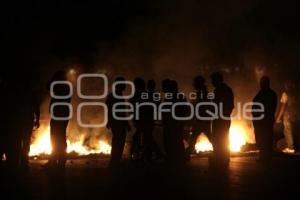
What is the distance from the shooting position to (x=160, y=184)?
7430 millimetres

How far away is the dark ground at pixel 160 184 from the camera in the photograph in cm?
615

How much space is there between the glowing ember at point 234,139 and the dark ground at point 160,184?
275 inches

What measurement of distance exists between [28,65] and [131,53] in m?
4.75

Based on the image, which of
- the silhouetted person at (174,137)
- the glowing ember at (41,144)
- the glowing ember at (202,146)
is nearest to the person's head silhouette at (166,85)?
the silhouetted person at (174,137)

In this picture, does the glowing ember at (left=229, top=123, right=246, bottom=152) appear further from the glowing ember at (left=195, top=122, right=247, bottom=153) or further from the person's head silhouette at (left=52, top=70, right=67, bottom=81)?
the person's head silhouette at (left=52, top=70, right=67, bottom=81)

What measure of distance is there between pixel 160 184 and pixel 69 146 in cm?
1238

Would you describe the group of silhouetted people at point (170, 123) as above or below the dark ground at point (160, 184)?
above

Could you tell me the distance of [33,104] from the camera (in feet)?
33.6

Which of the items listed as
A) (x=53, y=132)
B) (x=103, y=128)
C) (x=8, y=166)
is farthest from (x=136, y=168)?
(x=103, y=128)

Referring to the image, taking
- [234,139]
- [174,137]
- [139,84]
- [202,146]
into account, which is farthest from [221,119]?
[234,139]

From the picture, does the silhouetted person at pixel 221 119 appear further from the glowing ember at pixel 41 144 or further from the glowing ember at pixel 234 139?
the glowing ember at pixel 41 144

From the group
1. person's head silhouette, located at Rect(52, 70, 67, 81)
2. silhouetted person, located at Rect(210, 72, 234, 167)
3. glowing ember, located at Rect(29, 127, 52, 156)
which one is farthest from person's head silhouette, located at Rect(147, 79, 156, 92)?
glowing ember, located at Rect(29, 127, 52, 156)

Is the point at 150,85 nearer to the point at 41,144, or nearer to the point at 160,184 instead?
the point at 160,184

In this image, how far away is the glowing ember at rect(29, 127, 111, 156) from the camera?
58.1 feet
